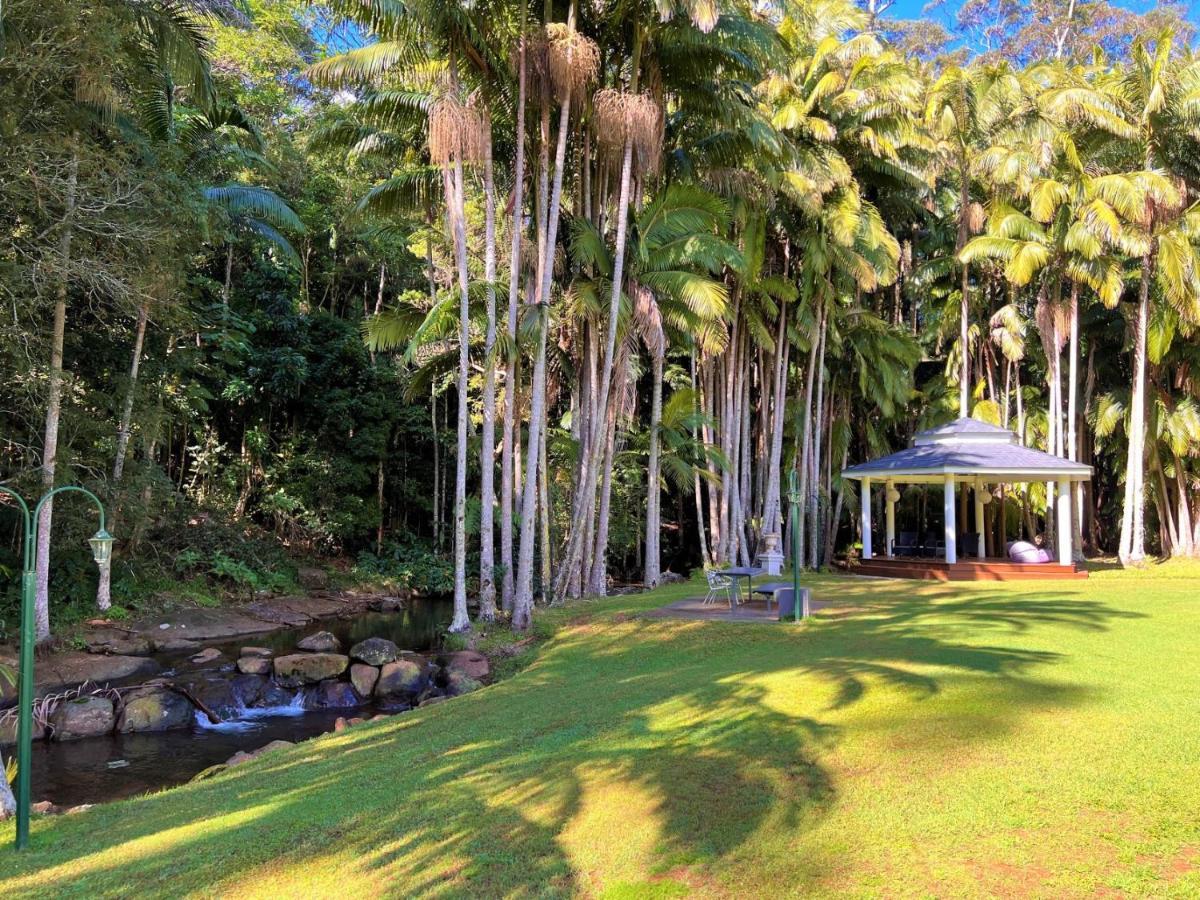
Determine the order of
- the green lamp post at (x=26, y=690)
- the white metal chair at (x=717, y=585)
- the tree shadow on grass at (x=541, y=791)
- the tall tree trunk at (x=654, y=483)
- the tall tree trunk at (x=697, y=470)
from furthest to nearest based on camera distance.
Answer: the tall tree trunk at (x=697, y=470) → the tall tree trunk at (x=654, y=483) → the white metal chair at (x=717, y=585) → the green lamp post at (x=26, y=690) → the tree shadow on grass at (x=541, y=791)

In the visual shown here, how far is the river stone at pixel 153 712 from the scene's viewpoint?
1198cm

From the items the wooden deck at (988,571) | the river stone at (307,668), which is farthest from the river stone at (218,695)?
the wooden deck at (988,571)

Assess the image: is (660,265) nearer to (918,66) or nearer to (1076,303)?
(1076,303)

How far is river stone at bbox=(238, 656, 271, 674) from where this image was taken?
1453cm

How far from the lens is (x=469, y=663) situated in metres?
13.5

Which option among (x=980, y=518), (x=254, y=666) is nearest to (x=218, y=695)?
(x=254, y=666)

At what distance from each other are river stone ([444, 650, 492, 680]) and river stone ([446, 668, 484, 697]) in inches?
4.0

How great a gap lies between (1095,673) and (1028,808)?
3638 mm

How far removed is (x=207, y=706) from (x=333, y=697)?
1.84 m

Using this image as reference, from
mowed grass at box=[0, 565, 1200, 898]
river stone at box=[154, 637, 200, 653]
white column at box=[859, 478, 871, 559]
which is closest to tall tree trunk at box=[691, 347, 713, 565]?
white column at box=[859, 478, 871, 559]

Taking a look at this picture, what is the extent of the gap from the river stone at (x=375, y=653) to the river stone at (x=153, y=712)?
114 inches

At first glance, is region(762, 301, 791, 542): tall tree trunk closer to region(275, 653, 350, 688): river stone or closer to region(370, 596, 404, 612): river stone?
region(370, 596, 404, 612): river stone

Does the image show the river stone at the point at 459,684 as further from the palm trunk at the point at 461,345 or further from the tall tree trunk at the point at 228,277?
the tall tree trunk at the point at 228,277

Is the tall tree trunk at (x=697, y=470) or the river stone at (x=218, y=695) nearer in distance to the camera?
the river stone at (x=218, y=695)
